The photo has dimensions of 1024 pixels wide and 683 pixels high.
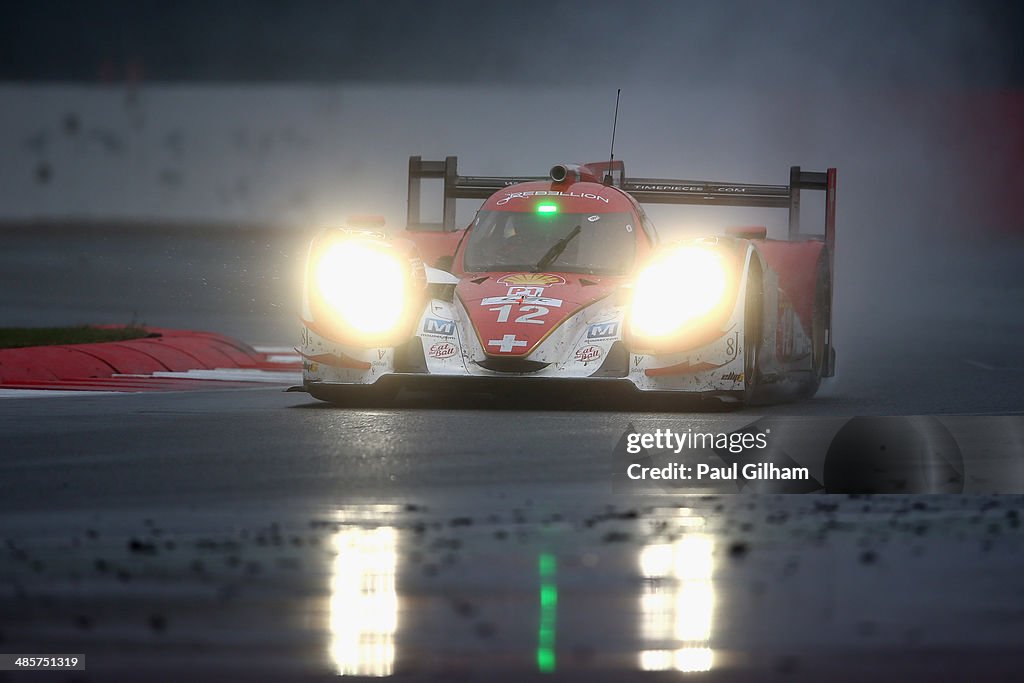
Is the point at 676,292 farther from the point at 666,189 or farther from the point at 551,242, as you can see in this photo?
the point at 666,189

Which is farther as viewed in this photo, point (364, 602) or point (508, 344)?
point (508, 344)

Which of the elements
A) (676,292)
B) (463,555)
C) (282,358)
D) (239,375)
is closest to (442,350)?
(676,292)

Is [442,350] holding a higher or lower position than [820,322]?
lower

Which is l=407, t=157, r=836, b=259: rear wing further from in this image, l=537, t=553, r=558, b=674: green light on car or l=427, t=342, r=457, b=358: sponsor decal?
l=537, t=553, r=558, b=674: green light on car

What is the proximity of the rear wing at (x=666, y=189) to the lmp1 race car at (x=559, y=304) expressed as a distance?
3.70ft

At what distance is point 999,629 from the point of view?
11.7 ft

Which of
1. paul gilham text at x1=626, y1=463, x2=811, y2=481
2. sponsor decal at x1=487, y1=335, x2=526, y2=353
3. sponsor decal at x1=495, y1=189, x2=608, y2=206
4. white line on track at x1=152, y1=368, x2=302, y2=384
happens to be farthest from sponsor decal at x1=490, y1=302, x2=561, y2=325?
white line on track at x1=152, y1=368, x2=302, y2=384

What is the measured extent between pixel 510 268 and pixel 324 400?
1.31 m

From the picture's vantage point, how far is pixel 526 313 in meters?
8.86

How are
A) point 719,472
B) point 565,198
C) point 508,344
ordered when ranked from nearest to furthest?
point 719,472 → point 508,344 → point 565,198

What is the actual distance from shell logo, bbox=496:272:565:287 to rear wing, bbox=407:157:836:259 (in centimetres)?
237

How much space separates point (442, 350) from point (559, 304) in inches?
26.2

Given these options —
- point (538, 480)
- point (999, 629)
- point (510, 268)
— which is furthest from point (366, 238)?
point (999, 629)

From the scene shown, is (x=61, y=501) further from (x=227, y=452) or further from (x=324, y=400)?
(x=324, y=400)
